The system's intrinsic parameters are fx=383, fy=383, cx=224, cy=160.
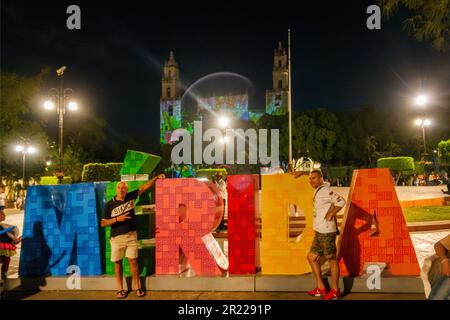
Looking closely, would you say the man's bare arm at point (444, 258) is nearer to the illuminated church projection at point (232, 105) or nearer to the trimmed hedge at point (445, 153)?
the trimmed hedge at point (445, 153)

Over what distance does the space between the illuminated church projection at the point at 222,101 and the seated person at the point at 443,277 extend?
374 ft

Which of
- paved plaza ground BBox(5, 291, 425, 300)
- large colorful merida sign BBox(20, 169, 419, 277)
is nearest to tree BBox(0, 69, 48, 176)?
large colorful merida sign BBox(20, 169, 419, 277)

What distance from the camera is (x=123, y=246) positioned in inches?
233

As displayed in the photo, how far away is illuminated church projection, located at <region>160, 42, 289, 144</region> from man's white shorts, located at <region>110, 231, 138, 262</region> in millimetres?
110844

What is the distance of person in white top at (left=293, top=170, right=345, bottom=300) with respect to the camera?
17.6 ft

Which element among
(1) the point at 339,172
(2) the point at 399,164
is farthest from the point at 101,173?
(1) the point at 339,172

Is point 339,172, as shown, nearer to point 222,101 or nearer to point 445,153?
point 445,153

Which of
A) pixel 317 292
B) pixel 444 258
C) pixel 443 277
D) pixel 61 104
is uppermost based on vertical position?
pixel 61 104

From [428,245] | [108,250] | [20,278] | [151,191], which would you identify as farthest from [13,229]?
[428,245]

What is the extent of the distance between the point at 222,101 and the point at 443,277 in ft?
412

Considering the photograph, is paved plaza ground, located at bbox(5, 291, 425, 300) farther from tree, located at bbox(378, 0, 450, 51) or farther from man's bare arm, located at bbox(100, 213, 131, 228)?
tree, located at bbox(378, 0, 450, 51)
